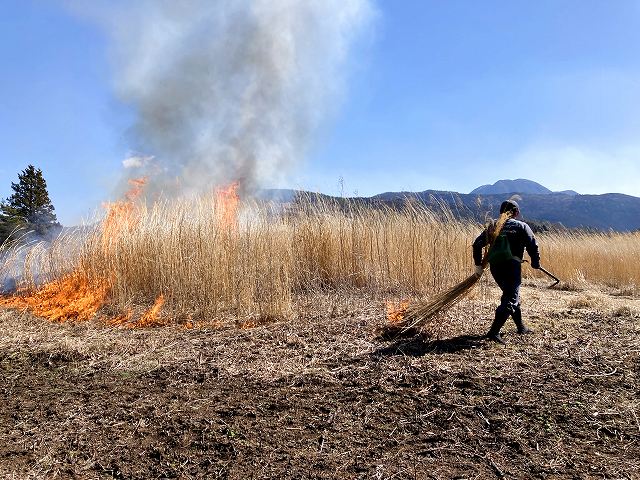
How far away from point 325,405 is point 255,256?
342 centimetres

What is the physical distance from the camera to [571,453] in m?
2.35

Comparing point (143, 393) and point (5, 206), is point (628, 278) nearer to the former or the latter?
point (143, 393)

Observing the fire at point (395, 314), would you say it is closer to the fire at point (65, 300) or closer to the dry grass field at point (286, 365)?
the dry grass field at point (286, 365)

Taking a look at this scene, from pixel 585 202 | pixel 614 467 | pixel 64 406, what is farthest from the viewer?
pixel 585 202

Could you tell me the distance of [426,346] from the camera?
4160mm

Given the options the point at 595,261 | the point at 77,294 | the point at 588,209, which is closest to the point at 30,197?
the point at 77,294

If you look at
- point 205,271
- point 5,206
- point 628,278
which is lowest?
point 628,278

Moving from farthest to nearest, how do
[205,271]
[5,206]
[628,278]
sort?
[5,206] → [628,278] → [205,271]

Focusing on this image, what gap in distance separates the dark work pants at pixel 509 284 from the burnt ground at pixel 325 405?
0.34 m

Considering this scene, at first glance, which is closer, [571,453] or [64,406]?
[571,453]

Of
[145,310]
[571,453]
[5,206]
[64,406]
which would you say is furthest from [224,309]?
[5,206]

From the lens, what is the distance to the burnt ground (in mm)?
2307

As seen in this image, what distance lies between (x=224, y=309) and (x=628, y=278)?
35.7ft

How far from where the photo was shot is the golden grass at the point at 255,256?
5.99 m
